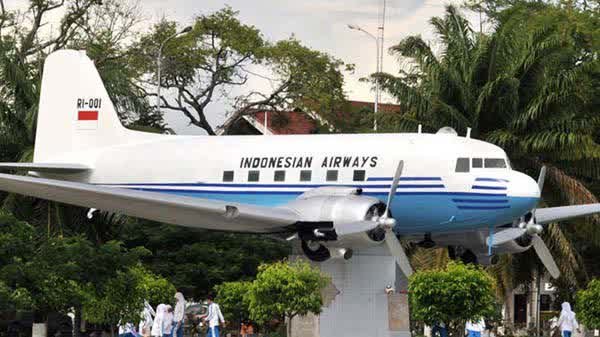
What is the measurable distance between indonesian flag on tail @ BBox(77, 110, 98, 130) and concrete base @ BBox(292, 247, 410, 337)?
1086 cm

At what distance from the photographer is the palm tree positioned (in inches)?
1742

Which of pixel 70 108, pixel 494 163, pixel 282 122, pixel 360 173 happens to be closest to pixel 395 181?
pixel 360 173

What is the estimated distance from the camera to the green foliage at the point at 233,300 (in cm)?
3725

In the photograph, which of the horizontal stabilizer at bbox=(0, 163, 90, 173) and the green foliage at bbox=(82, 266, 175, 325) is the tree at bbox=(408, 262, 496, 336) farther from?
the horizontal stabilizer at bbox=(0, 163, 90, 173)

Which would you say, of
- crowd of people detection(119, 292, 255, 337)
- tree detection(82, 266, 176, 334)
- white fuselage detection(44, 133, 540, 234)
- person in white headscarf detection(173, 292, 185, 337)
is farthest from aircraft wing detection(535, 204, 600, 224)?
tree detection(82, 266, 176, 334)

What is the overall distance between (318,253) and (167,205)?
4.01 m

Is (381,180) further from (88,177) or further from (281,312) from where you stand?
(88,177)

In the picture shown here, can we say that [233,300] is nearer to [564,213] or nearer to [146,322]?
[146,322]

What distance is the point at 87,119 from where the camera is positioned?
4353cm

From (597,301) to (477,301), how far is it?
484 centimetres

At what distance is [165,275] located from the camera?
43.6 metres

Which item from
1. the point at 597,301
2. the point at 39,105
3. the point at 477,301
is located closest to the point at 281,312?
the point at 477,301

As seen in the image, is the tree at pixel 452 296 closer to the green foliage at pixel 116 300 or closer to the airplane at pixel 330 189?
the airplane at pixel 330 189

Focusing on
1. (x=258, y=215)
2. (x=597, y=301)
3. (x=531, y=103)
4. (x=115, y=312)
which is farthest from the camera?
(x=531, y=103)
